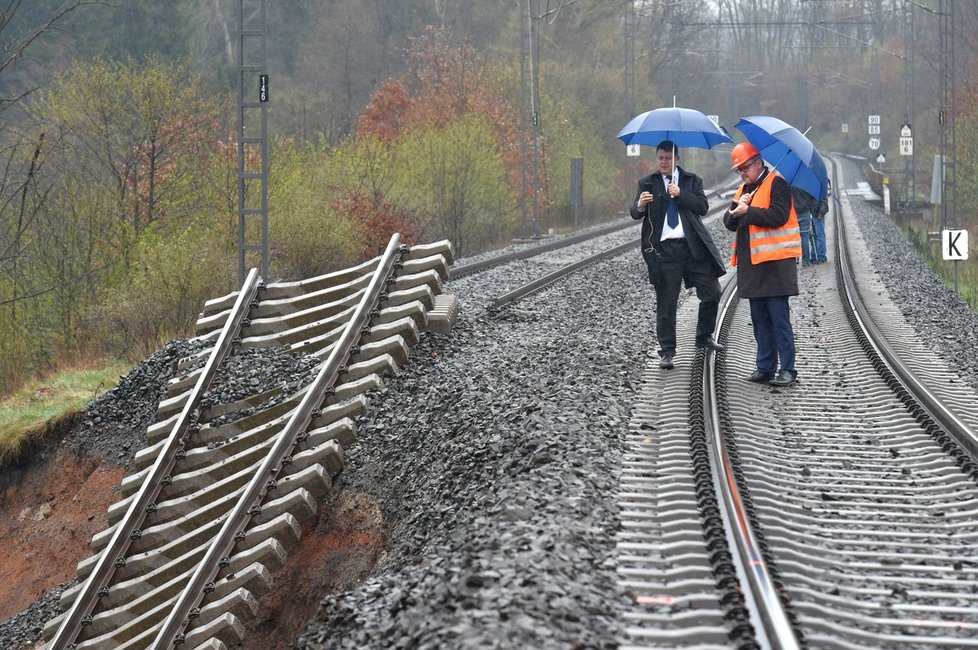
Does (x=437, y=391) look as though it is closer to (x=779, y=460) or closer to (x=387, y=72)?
(x=779, y=460)

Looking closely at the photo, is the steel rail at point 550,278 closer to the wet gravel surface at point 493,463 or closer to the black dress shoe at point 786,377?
the wet gravel surface at point 493,463

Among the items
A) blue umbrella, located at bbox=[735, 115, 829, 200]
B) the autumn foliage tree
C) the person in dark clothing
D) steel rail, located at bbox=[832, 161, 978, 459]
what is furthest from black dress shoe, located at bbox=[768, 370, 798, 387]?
the autumn foliage tree

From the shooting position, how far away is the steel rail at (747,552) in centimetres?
469

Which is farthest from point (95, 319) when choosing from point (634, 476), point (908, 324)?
point (634, 476)

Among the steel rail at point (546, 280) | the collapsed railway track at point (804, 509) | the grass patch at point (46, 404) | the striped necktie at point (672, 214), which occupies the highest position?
the striped necktie at point (672, 214)

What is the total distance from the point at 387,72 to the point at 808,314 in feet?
162

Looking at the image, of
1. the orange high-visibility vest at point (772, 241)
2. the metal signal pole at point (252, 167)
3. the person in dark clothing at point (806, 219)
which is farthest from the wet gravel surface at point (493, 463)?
the metal signal pole at point (252, 167)

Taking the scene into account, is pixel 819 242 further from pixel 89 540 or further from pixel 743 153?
pixel 89 540

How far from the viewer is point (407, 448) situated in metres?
9.22

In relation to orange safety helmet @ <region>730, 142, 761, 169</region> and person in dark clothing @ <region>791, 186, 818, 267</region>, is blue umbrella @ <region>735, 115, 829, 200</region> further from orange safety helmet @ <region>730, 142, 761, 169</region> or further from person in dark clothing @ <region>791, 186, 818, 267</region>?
person in dark clothing @ <region>791, 186, 818, 267</region>

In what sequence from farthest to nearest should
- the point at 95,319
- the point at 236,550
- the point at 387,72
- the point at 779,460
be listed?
the point at 387,72 → the point at 95,319 → the point at 236,550 → the point at 779,460

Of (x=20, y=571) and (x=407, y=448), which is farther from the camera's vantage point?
(x=20, y=571)

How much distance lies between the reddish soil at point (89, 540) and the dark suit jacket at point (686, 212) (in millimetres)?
3551

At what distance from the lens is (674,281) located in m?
10.5
